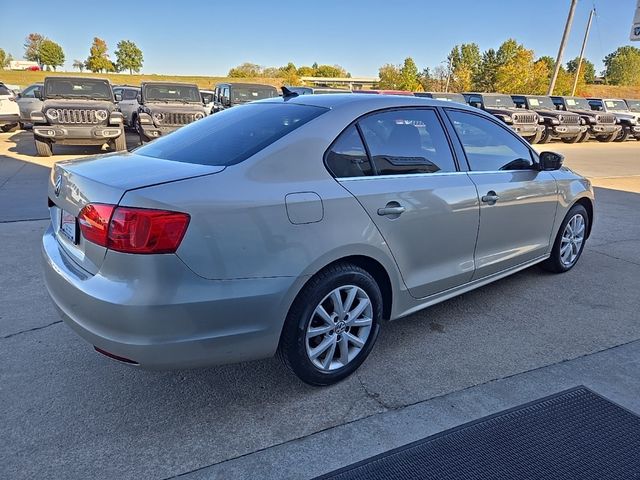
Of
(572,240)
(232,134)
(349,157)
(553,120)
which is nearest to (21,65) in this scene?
(553,120)

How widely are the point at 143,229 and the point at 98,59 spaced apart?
10375 cm

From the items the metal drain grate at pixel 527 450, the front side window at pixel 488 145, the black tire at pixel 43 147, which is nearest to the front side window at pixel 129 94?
the black tire at pixel 43 147

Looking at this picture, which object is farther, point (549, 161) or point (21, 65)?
point (21, 65)

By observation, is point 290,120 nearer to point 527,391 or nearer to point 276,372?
point 276,372

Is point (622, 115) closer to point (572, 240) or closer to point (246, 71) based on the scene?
point (572, 240)

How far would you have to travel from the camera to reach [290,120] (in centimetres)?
271

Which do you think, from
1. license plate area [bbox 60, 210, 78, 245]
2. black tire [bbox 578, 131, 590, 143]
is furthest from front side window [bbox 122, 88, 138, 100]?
black tire [bbox 578, 131, 590, 143]

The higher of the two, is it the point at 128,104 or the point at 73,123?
the point at 128,104

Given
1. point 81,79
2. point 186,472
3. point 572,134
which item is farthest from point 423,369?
point 572,134

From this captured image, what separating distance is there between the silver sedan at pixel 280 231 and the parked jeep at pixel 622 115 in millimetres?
22648

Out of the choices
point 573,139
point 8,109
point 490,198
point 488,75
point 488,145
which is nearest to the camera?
point 490,198

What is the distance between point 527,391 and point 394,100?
6.41 feet

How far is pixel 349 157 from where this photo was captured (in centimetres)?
265

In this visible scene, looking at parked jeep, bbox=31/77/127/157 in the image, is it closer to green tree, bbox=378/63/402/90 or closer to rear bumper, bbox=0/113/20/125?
rear bumper, bbox=0/113/20/125
